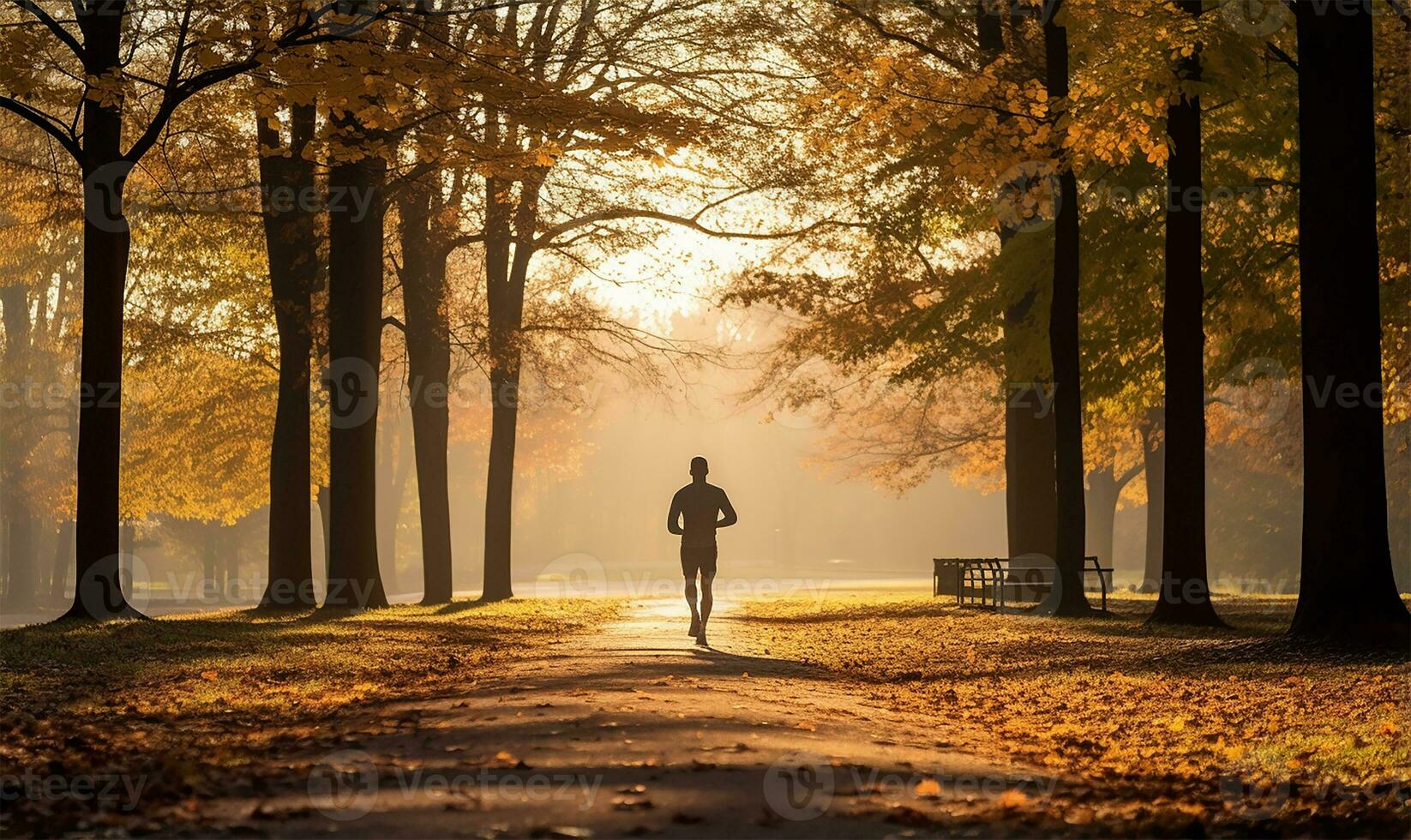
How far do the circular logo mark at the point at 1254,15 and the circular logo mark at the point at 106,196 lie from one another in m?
12.4

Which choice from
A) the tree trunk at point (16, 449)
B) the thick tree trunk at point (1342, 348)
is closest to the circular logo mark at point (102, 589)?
the thick tree trunk at point (1342, 348)

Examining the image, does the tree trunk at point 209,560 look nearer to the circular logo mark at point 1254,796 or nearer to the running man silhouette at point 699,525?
the running man silhouette at point 699,525

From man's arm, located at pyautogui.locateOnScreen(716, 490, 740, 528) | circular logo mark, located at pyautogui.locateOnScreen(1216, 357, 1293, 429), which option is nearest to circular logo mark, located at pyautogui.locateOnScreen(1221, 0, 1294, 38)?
man's arm, located at pyautogui.locateOnScreen(716, 490, 740, 528)

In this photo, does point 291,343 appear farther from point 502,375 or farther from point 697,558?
point 697,558

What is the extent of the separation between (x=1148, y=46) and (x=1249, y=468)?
39.3 meters

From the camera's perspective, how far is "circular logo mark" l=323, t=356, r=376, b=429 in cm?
1959

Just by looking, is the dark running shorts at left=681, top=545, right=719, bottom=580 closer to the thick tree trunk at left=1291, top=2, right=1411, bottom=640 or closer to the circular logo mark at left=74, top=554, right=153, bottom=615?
the circular logo mark at left=74, top=554, right=153, bottom=615

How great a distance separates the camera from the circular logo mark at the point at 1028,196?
1675 cm

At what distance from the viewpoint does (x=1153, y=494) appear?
38.9 m

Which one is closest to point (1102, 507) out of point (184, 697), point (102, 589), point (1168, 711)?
point (102, 589)

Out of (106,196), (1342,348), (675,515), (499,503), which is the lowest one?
(675,515)

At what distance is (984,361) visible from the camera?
83.4 feet

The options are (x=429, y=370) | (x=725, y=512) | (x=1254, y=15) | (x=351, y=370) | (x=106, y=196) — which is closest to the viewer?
(x=106, y=196)

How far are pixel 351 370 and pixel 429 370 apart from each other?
704 cm
